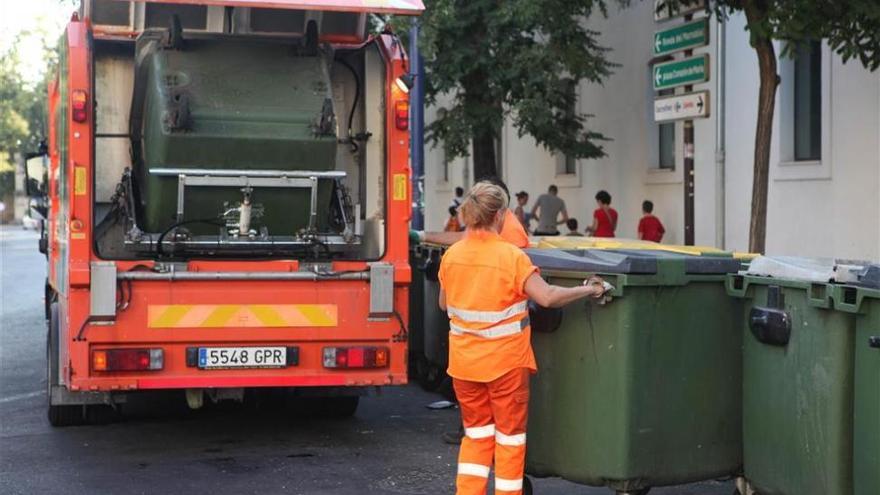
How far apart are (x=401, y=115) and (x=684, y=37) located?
13.5ft

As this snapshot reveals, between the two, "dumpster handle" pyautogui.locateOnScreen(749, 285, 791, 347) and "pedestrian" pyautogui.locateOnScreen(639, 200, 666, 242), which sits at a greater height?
"pedestrian" pyautogui.locateOnScreen(639, 200, 666, 242)

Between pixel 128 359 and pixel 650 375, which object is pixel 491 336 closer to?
pixel 650 375

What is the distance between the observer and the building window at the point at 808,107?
1465 centimetres

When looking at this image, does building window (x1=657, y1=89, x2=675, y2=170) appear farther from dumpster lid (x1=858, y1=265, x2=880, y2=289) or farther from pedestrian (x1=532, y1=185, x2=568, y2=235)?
dumpster lid (x1=858, y1=265, x2=880, y2=289)

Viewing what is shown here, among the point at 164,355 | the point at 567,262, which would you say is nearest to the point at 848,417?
the point at 567,262

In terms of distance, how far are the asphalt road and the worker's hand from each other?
155 cm

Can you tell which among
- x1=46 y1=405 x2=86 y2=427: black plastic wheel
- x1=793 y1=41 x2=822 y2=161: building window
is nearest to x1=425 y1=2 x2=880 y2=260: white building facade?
x1=793 y1=41 x2=822 y2=161: building window

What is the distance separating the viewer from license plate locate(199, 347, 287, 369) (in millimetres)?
7465

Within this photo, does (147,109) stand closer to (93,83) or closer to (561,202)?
(93,83)

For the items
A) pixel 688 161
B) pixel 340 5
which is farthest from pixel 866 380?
pixel 688 161

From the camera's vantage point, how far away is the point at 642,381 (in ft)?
17.9

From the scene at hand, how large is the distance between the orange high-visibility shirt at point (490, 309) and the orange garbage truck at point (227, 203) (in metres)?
2.09

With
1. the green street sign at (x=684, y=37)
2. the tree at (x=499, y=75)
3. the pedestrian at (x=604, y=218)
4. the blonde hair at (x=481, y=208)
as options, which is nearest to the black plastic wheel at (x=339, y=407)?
the blonde hair at (x=481, y=208)

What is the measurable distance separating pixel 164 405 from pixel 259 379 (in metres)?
2.31
